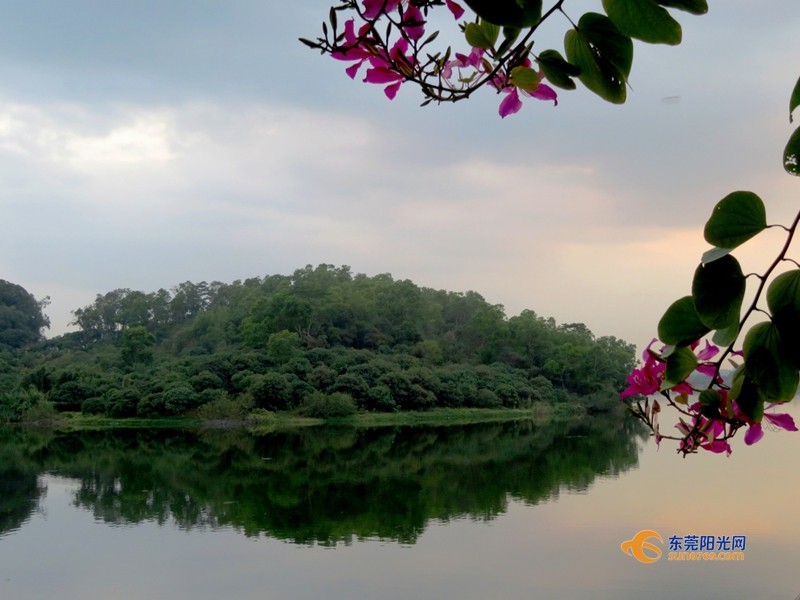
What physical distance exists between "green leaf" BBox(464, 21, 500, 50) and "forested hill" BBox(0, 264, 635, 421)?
17.4m

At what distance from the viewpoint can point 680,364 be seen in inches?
14.9

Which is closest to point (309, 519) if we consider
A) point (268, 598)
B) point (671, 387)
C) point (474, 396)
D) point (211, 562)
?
point (211, 562)

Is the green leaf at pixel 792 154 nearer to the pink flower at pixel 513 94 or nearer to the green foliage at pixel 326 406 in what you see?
the pink flower at pixel 513 94

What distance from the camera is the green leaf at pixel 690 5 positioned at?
11.9 inches

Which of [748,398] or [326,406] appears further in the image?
[326,406]

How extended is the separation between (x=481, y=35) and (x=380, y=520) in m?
9.00

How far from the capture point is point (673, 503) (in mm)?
9117

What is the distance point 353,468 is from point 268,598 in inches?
230

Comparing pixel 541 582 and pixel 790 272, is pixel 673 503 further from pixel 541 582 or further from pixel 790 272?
pixel 790 272

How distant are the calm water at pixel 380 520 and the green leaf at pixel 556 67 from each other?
6324 mm

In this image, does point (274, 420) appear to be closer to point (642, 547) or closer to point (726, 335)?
point (642, 547)

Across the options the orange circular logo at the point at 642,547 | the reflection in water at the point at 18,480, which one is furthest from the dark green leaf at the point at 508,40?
the reflection in water at the point at 18,480

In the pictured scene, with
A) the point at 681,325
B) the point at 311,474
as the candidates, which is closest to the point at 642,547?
the point at 311,474

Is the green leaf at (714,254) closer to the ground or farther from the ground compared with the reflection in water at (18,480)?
farther from the ground
